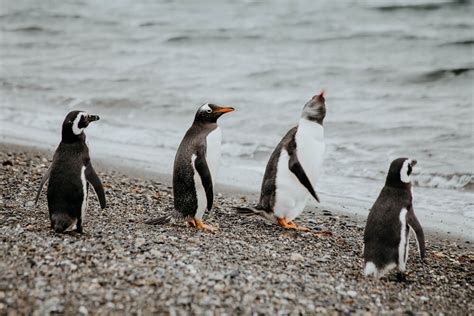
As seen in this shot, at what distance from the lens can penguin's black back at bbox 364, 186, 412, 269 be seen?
5340 millimetres

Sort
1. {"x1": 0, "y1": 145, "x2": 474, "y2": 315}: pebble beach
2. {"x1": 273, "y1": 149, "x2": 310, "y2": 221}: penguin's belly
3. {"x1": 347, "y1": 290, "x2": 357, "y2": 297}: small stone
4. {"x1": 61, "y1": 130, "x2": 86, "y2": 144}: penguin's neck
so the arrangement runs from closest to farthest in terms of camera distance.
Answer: {"x1": 0, "y1": 145, "x2": 474, "y2": 315}: pebble beach → {"x1": 347, "y1": 290, "x2": 357, "y2": 297}: small stone → {"x1": 61, "y1": 130, "x2": 86, "y2": 144}: penguin's neck → {"x1": 273, "y1": 149, "x2": 310, "y2": 221}: penguin's belly

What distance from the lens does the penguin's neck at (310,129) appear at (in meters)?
6.86

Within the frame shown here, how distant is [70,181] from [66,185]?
0.14 feet

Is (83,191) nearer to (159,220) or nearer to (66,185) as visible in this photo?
(66,185)

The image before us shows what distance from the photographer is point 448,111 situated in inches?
521

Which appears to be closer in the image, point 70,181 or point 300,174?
point 70,181

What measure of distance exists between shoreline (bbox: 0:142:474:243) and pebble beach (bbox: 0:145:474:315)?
221 mm

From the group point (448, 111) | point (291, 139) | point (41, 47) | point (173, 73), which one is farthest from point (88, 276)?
point (41, 47)

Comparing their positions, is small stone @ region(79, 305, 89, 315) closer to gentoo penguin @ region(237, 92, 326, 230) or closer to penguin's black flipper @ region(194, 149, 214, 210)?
penguin's black flipper @ region(194, 149, 214, 210)

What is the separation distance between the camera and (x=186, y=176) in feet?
21.2

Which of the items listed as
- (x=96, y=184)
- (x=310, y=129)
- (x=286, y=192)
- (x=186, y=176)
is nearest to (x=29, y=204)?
(x=96, y=184)

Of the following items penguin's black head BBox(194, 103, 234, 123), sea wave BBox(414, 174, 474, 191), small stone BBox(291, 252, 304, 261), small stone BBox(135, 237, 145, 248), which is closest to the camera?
small stone BBox(135, 237, 145, 248)

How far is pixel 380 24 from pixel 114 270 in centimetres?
1917

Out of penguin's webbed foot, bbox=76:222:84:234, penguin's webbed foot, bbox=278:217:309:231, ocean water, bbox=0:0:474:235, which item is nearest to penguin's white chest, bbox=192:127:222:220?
penguin's webbed foot, bbox=278:217:309:231
